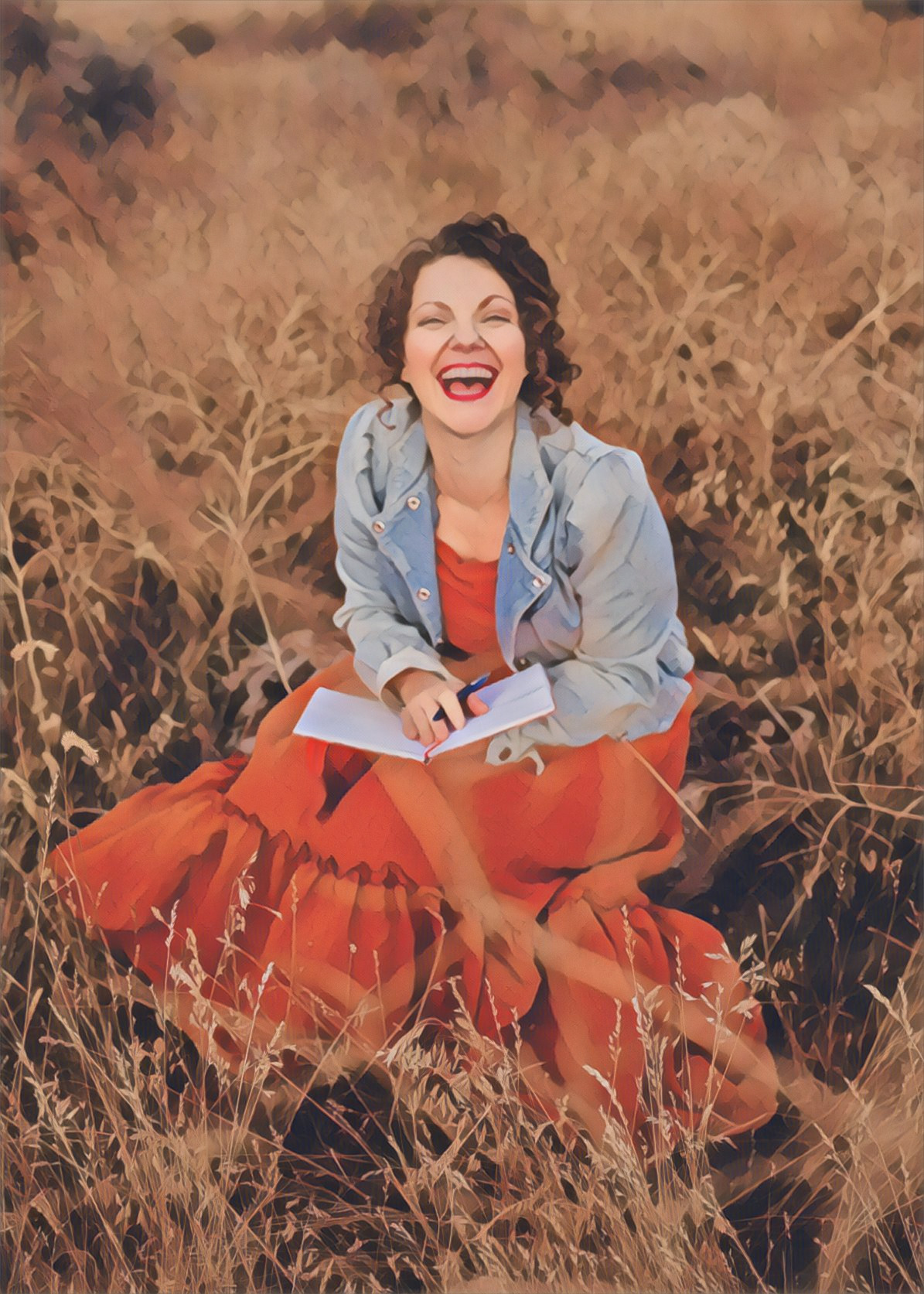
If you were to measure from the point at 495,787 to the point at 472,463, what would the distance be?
606 mm

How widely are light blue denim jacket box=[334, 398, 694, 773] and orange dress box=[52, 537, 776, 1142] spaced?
38mm

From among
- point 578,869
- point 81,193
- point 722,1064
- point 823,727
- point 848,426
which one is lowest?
point 722,1064

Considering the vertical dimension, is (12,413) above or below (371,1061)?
above

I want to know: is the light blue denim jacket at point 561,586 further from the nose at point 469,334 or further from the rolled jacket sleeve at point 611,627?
the nose at point 469,334

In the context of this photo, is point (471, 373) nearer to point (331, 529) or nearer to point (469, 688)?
point (331, 529)

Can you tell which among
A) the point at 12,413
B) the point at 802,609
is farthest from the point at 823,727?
the point at 12,413

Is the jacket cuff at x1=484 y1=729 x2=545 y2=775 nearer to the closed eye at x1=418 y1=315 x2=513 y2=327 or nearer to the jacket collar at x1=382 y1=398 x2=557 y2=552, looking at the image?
the jacket collar at x1=382 y1=398 x2=557 y2=552

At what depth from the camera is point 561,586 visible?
93.9 inches

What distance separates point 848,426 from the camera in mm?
2439

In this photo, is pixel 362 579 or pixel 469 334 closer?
pixel 469 334

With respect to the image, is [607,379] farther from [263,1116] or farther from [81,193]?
[263,1116]

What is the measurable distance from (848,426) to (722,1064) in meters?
1.23

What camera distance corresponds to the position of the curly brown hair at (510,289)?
2.36m

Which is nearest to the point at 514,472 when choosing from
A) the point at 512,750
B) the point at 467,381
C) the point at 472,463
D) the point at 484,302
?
the point at 472,463
